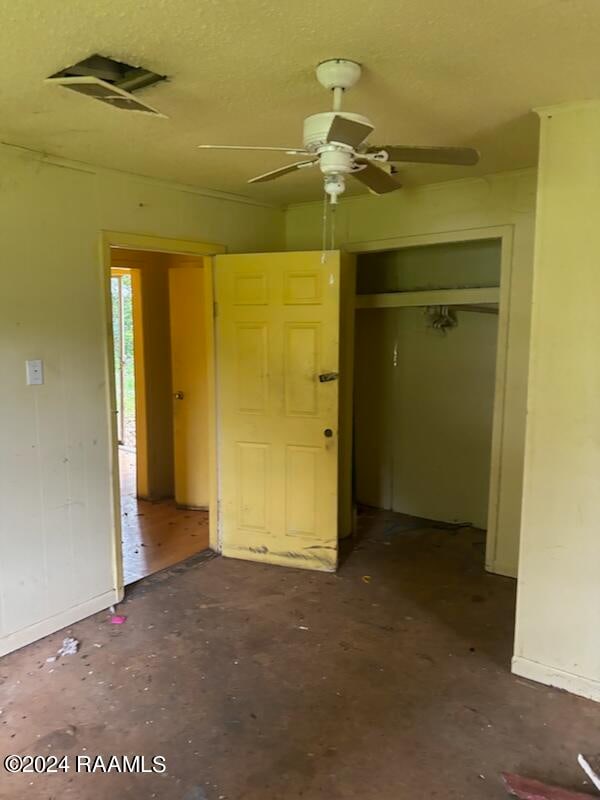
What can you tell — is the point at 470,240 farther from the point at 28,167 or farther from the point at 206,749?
the point at 206,749

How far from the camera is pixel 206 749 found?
2.13 metres

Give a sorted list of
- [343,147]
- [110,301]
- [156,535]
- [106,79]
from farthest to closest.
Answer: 1. [156,535]
2. [110,301]
3. [106,79]
4. [343,147]

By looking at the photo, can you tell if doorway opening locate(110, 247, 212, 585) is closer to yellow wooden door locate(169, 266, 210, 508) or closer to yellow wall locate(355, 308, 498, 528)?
yellow wooden door locate(169, 266, 210, 508)

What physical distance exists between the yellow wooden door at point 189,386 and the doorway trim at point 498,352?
1.92 m

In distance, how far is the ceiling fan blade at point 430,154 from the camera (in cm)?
179

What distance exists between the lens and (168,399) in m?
5.20

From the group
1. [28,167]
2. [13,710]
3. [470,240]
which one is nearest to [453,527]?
[470,240]

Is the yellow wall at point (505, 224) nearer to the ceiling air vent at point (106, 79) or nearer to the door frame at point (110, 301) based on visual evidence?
the door frame at point (110, 301)

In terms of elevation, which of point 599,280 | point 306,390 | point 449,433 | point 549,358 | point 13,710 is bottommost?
point 13,710

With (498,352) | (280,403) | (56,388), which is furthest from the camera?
(280,403)

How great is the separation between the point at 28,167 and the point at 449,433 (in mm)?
3257

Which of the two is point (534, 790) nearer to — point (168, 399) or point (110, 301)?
point (110, 301)

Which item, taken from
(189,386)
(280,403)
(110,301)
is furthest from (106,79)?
(189,386)

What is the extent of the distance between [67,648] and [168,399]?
269cm
